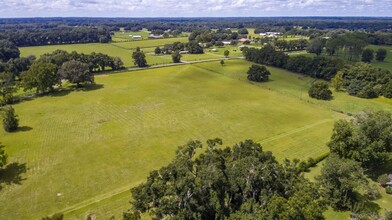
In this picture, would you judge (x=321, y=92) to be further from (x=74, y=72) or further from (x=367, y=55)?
(x=74, y=72)

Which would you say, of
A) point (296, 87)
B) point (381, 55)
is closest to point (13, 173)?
point (296, 87)

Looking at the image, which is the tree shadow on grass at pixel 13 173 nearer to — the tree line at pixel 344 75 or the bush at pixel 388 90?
the tree line at pixel 344 75

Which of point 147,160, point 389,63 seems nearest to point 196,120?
point 147,160

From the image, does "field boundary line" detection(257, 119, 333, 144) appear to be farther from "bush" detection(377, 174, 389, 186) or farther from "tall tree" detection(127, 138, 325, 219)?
"tall tree" detection(127, 138, 325, 219)

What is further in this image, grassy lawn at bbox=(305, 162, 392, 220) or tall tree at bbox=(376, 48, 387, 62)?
tall tree at bbox=(376, 48, 387, 62)

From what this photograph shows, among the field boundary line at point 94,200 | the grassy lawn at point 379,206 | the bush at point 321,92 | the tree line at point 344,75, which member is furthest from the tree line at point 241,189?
the tree line at point 344,75

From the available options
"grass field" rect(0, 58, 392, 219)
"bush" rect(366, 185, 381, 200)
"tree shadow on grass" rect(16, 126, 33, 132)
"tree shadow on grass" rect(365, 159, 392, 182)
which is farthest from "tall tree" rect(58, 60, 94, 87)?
"bush" rect(366, 185, 381, 200)
